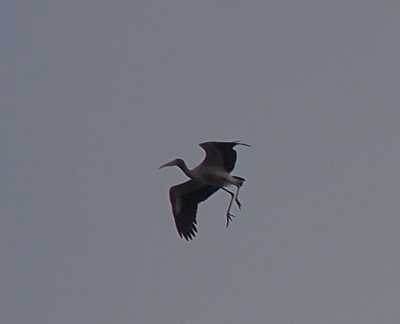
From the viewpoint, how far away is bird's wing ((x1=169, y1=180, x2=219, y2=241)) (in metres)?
18.4

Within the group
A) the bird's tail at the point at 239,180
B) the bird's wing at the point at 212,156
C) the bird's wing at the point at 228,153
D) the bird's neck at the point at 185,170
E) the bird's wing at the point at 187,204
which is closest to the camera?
the bird's wing at the point at 228,153

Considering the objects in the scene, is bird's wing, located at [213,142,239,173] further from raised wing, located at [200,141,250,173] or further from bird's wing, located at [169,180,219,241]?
bird's wing, located at [169,180,219,241]

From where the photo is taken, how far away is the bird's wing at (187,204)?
60.3 feet

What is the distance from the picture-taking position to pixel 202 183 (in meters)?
18.1

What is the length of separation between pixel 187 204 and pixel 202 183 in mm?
648

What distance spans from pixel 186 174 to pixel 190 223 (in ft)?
4.92

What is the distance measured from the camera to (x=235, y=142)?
1638 cm

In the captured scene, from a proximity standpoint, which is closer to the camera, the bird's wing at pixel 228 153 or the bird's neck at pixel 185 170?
the bird's wing at pixel 228 153

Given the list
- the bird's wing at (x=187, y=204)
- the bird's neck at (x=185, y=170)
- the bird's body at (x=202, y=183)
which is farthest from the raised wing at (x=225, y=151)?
the bird's wing at (x=187, y=204)

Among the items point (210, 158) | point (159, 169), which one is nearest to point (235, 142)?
point (210, 158)

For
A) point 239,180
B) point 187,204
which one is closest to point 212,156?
point 239,180

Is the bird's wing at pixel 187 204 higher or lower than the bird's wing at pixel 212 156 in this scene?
lower

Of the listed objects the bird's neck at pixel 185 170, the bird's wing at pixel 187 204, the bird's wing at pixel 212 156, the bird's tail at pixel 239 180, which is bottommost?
the bird's wing at pixel 187 204

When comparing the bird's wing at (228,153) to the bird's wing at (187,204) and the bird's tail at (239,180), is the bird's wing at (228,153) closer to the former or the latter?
the bird's tail at (239,180)
